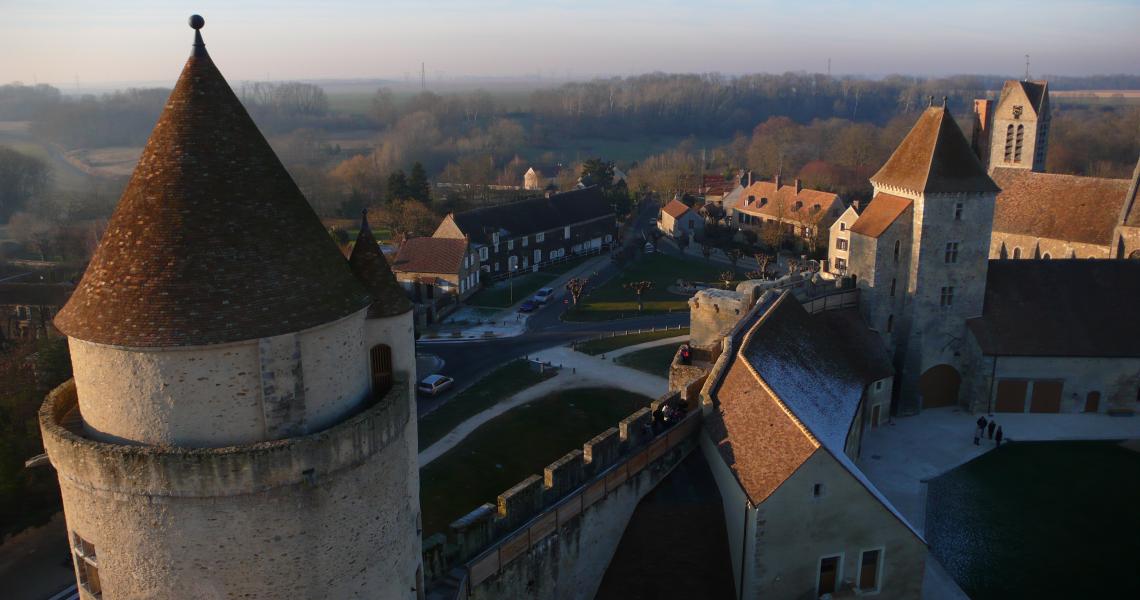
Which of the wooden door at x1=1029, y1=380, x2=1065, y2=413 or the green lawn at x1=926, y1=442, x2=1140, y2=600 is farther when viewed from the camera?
the wooden door at x1=1029, y1=380, x2=1065, y2=413

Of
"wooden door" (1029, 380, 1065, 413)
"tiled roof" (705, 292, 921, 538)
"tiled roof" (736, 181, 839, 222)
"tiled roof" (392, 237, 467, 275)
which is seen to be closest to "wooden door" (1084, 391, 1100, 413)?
"wooden door" (1029, 380, 1065, 413)

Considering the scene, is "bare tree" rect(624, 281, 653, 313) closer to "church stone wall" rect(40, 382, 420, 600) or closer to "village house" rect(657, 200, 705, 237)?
"village house" rect(657, 200, 705, 237)

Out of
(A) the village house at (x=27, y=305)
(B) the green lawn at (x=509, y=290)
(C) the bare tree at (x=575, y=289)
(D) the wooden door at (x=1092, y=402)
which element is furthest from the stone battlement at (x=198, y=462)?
(B) the green lawn at (x=509, y=290)

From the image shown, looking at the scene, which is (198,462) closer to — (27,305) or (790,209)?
(27,305)

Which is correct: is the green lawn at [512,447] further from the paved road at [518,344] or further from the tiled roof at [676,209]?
the tiled roof at [676,209]

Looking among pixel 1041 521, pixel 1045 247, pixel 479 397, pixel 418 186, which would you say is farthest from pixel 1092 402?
pixel 418 186

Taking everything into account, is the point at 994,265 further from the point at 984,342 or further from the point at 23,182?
the point at 23,182
